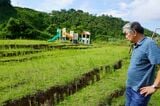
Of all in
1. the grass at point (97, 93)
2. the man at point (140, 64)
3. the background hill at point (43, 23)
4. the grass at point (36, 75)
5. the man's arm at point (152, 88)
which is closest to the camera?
the man's arm at point (152, 88)

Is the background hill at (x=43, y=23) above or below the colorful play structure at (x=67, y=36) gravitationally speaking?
above

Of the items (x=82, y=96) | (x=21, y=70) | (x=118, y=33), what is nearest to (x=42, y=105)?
(x=82, y=96)

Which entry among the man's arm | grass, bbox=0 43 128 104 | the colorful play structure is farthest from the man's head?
the colorful play structure

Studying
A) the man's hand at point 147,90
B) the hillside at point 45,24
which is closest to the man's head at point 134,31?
the man's hand at point 147,90

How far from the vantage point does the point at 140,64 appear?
6348 millimetres

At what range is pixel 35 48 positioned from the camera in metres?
25.1

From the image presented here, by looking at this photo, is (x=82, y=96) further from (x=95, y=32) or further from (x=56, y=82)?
(x=95, y=32)

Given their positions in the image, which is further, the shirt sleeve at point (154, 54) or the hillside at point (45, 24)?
the hillside at point (45, 24)

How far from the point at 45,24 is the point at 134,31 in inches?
1826

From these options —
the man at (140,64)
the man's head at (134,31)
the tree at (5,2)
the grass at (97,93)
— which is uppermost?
the tree at (5,2)

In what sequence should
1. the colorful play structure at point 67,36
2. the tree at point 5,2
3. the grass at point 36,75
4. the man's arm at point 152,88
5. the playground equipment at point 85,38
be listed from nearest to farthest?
the man's arm at point 152,88, the grass at point 36,75, the colorful play structure at point 67,36, the playground equipment at point 85,38, the tree at point 5,2

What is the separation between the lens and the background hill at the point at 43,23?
3493 centimetres

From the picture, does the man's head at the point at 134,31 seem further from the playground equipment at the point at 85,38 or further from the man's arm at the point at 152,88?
the playground equipment at the point at 85,38

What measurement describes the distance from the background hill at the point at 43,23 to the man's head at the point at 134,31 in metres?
27.9
